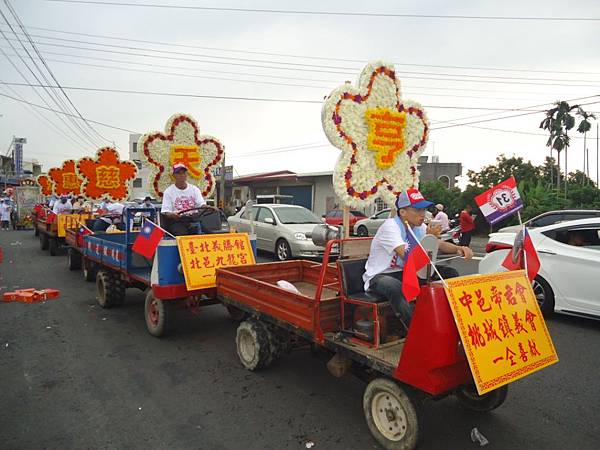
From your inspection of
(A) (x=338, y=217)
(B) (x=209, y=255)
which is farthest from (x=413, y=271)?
(A) (x=338, y=217)

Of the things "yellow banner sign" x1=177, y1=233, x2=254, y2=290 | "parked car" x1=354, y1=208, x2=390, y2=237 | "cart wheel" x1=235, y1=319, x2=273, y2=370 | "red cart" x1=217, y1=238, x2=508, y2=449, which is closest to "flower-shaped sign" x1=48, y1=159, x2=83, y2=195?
"yellow banner sign" x1=177, y1=233, x2=254, y2=290

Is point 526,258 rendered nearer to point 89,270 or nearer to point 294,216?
point 89,270

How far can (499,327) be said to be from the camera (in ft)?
9.87

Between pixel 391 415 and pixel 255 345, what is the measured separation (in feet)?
5.47

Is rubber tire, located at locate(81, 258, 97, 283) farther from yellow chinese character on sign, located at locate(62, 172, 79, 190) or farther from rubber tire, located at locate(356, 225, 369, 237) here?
rubber tire, located at locate(356, 225, 369, 237)

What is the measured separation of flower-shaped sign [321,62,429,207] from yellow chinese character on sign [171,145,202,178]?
322 centimetres

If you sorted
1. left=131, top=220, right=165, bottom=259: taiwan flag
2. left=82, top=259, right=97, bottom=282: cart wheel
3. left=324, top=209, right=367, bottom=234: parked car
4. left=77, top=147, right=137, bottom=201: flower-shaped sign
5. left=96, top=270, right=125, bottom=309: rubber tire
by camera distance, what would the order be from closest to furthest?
1. left=131, top=220, right=165, bottom=259: taiwan flag
2. left=96, top=270, right=125, bottom=309: rubber tire
3. left=82, top=259, right=97, bottom=282: cart wheel
4. left=77, top=147, right=137, bottom=201: flower-shaped sign
5. left=324, top=209, right=367, bottom=234: parked car

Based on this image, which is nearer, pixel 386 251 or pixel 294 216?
pixel 386 251

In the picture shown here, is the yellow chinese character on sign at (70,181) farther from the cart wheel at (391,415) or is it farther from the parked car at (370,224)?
the cart wheel at (391,415)

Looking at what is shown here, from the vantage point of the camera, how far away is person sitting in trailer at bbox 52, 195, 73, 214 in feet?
43.2

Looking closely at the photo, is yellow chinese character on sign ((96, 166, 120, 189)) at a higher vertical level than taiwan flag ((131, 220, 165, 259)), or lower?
higher

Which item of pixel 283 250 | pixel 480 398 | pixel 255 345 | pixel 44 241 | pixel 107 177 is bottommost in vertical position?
Result: pixel 480 398

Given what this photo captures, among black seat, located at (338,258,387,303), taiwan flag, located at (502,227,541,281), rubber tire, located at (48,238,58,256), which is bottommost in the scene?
rubber tire, located at (48,238,58,256)

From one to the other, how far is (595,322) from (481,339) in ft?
15.4
